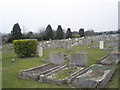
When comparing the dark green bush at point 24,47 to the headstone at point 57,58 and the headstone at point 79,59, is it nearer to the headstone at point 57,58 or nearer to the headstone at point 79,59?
the headstone at point 57,58

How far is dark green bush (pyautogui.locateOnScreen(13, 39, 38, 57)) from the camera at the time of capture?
45.8 ft

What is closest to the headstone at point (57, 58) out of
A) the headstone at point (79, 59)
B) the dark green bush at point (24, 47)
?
the headstone at point (79, 59)

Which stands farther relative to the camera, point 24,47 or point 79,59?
point 24,47

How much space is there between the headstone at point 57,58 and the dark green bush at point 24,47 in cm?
548

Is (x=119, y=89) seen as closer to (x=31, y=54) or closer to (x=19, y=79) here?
(x=19, y=79)

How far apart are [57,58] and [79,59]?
5.31 ft

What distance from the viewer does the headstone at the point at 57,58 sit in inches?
358

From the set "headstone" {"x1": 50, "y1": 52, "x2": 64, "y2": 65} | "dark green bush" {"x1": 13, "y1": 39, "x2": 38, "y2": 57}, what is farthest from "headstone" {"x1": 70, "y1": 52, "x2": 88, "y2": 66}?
"dark green bush" {"x1": 13, "y1": 39, "x2": 38, "y2": 57}

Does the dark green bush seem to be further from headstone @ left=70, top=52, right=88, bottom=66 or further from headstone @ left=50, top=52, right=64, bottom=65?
headstone @ left=70, top=52, right=88, bottom=66

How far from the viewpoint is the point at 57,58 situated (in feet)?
30.3

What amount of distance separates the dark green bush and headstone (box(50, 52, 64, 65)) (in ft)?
18.0

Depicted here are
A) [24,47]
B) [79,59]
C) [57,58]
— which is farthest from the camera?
[24,47]

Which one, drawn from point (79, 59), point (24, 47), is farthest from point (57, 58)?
point (24, 47)

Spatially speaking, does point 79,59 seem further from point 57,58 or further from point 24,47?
point 24,47
